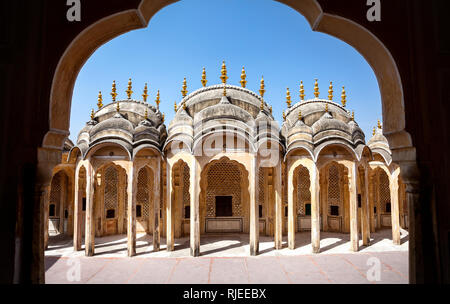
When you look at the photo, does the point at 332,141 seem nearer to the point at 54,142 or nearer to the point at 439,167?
the point at 439,167

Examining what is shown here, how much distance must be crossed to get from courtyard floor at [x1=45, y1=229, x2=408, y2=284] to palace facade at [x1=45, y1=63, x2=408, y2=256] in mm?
611

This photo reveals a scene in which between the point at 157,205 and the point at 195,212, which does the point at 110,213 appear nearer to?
the point at 157,205

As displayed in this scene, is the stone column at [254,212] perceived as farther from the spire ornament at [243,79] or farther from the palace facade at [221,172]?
the spire ornament at [243,79]

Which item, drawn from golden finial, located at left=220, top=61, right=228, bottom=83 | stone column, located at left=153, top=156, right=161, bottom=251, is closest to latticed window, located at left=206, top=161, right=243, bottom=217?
stone column, located at left=153, top=156, right=161, bottom=251

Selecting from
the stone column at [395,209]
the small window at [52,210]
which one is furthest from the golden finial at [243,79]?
the small window at [52,210]

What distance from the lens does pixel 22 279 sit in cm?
289

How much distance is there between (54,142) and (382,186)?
18.9 metres

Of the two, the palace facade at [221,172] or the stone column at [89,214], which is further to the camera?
the palace facade at [221,172]

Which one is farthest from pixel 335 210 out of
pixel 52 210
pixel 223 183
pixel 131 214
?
pixel 52 210

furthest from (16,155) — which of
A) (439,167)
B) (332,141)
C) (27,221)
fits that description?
(332,141)

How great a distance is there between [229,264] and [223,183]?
6395mm

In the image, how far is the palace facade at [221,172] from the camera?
10.7m

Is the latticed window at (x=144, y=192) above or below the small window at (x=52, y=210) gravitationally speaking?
above

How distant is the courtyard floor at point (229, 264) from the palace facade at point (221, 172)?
2.00ft
